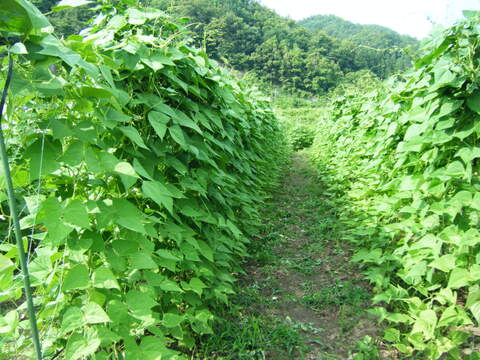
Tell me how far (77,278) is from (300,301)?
6.98ft

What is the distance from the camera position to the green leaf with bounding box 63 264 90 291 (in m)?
1.08

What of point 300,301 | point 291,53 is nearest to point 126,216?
point 300,301

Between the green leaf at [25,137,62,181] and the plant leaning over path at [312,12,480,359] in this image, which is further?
the plant leaning over path at [312,12,480,359]

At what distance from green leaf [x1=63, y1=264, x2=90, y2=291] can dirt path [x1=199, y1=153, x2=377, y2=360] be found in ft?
4.14

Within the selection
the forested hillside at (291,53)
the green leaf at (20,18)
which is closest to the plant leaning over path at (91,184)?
the green leaf at (20,18)

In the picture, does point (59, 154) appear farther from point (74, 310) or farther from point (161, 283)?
point (161, 283)

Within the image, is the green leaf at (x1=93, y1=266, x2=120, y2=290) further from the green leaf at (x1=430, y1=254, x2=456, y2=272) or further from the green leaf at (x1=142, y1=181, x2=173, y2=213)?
the green leaf at (x1=430, y1=254, x2=456, y2=272)

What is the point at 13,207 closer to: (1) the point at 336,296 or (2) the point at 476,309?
(2) the point at 476,309

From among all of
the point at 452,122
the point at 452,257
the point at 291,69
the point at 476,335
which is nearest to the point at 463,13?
the point at 452,122

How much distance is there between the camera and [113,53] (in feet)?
4.94

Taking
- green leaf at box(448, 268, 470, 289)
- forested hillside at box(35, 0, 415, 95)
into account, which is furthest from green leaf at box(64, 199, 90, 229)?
forested hillside at box(35, 0, 415, 95)

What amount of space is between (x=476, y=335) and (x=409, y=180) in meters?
1.08

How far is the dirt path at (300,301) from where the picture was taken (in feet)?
7.05

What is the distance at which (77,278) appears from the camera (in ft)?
3.59
